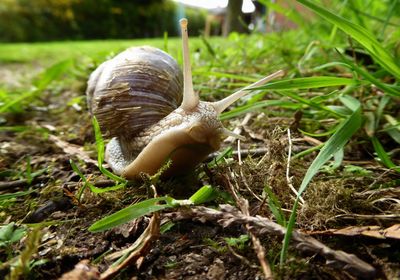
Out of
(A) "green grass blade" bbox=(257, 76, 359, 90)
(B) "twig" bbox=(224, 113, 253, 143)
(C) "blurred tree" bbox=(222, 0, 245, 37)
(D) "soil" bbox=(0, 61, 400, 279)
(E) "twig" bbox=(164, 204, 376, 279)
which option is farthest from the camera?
(C) "blurred tree" bbox=(222, 0, 245, 37)

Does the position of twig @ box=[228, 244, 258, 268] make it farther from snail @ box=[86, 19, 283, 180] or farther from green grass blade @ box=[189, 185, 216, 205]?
snail @ box=[86, 19, 283, 180]

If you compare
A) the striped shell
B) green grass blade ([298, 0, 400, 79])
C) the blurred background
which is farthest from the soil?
the blurred background

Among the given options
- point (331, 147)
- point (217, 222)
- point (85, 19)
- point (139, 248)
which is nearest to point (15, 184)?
point (139, 248)

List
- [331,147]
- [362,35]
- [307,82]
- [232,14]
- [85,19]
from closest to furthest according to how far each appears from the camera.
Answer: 1. [331,147]
2. [362,35]
3. [307,82]
4. [232,14]
5. [85,19]

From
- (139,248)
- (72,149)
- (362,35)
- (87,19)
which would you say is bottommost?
(87,19)

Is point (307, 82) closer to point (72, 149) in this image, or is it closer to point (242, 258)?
point (242, 258)

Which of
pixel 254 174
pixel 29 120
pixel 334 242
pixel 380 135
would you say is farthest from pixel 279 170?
pixel 29 120

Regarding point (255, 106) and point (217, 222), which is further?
point (255, 106)
